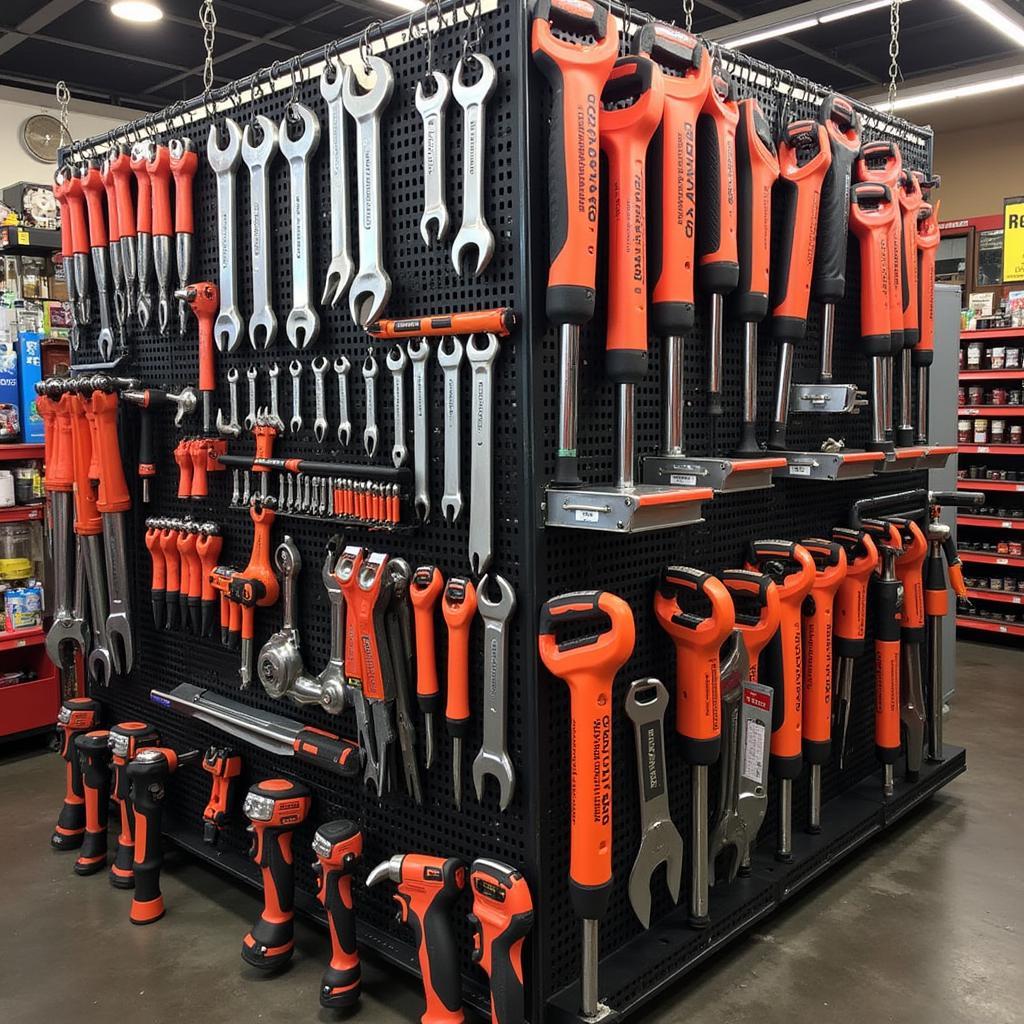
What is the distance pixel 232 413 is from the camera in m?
2.70

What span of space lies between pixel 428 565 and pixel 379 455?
309 millimetres

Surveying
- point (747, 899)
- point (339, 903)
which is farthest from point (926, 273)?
point (339, 903)

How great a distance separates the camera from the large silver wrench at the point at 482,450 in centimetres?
197

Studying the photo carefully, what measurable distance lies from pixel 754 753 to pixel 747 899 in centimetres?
37

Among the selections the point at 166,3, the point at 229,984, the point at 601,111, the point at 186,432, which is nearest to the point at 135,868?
the point at 229,984

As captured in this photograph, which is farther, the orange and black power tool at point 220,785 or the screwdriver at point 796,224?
the orange and black power tool at point 220,785

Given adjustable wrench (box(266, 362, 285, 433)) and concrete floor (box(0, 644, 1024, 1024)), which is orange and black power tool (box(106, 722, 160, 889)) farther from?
adjustable wrench (box(266, 362, 285, 433))

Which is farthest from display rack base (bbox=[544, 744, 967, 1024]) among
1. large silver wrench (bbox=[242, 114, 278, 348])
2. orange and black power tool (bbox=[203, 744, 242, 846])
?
large silver wrench (bbox=[242, 114, 278, 348])

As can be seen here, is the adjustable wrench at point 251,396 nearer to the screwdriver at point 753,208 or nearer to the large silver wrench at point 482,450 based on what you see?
the large silver wrench at point 482,450

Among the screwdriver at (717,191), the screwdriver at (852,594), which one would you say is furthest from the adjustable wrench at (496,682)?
the screwdriver at (852,594)

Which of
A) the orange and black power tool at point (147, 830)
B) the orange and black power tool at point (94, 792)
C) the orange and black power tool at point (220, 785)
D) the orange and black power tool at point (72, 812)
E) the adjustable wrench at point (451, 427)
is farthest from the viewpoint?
the orange and black power tool at point (72, 812)

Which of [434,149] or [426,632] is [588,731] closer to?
[426,632]

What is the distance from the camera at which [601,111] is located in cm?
194

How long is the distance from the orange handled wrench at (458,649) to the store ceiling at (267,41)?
17.8 feet
